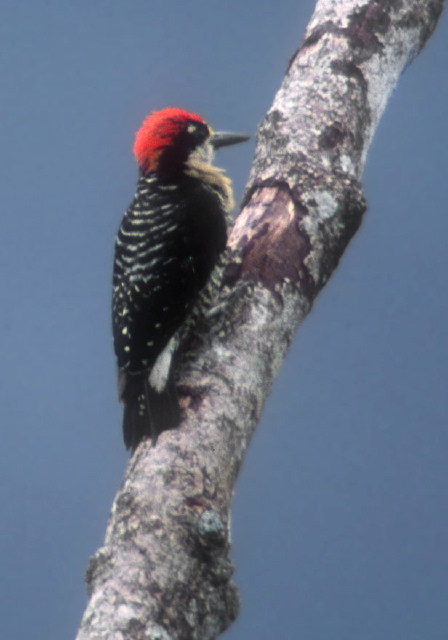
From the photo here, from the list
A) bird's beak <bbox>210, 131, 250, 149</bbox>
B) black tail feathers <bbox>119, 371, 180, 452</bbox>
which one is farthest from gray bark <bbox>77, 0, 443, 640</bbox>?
bird's beak <bbox>210, 131, 250, 149</bbox>

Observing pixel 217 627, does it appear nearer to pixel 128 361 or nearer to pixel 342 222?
pixel 128 361

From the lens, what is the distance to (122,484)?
2.24m

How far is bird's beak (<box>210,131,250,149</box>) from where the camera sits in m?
3.72

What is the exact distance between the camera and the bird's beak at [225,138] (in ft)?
12.2

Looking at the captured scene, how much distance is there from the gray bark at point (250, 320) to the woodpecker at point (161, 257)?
110 mm

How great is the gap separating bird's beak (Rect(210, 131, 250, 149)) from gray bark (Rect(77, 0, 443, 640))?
0.38 m

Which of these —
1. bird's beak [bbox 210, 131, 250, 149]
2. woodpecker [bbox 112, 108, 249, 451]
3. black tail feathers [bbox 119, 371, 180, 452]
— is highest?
bird's beak [bbox 210, 131, 250, 149]

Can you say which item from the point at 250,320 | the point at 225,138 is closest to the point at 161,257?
the point at 250,320

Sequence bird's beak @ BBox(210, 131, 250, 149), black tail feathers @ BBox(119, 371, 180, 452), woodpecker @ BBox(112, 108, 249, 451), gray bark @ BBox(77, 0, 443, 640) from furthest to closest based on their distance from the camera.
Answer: bird's beak @ BBox(210, 131, 250, 149), woodpecker @ BBox(112, 108, 249, 451), black tail feathers @ BBox(119, 371, 180, 452), gray bark @ BBox(77, 0, 443, 640)

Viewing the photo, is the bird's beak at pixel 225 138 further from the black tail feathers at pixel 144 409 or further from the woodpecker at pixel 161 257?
the black tail feathers at pixel 144 409

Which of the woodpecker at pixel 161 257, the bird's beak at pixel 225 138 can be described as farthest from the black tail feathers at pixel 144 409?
the bird's beak at pixel 225 138

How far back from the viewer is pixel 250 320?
2.74 metres

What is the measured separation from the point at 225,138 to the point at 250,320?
4.32 ft

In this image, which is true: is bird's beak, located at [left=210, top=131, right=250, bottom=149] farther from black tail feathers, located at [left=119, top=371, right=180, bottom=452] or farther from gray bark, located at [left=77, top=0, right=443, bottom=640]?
black tail feathers, located at [left=119, top=371, right=180, bottom=452]
